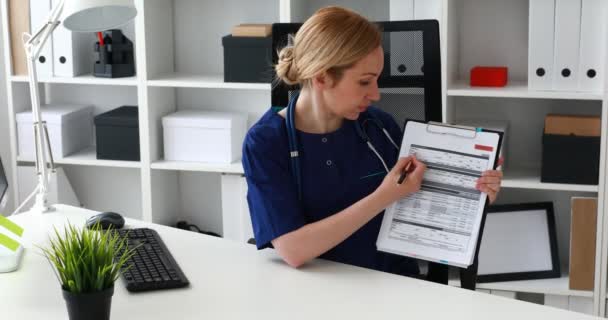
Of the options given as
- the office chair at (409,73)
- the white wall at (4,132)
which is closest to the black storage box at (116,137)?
the white wall at (4,132)

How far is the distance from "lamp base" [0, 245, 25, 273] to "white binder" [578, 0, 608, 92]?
1.97m

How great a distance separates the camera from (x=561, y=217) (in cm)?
340

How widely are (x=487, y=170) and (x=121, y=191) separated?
7.78ft

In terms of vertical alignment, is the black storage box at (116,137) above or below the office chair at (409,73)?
below

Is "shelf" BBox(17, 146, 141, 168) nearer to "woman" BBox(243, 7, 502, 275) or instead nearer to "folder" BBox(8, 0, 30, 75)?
"folder" BBox(8, 0, 30, 75)

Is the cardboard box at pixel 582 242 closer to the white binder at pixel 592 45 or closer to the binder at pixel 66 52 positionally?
the white binder at pixel 592 45

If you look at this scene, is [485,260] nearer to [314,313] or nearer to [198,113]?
[198,113]

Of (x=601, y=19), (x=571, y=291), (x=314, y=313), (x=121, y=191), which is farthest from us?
(x=121, y=191)

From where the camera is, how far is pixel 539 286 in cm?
316

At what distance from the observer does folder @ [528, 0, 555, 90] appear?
2.97 m

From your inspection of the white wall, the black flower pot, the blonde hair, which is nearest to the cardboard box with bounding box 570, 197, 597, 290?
the blonde hair

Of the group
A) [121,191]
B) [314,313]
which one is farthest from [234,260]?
[121,191]

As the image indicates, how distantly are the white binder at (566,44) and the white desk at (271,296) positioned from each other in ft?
4.60

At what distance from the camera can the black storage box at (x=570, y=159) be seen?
304 cm
